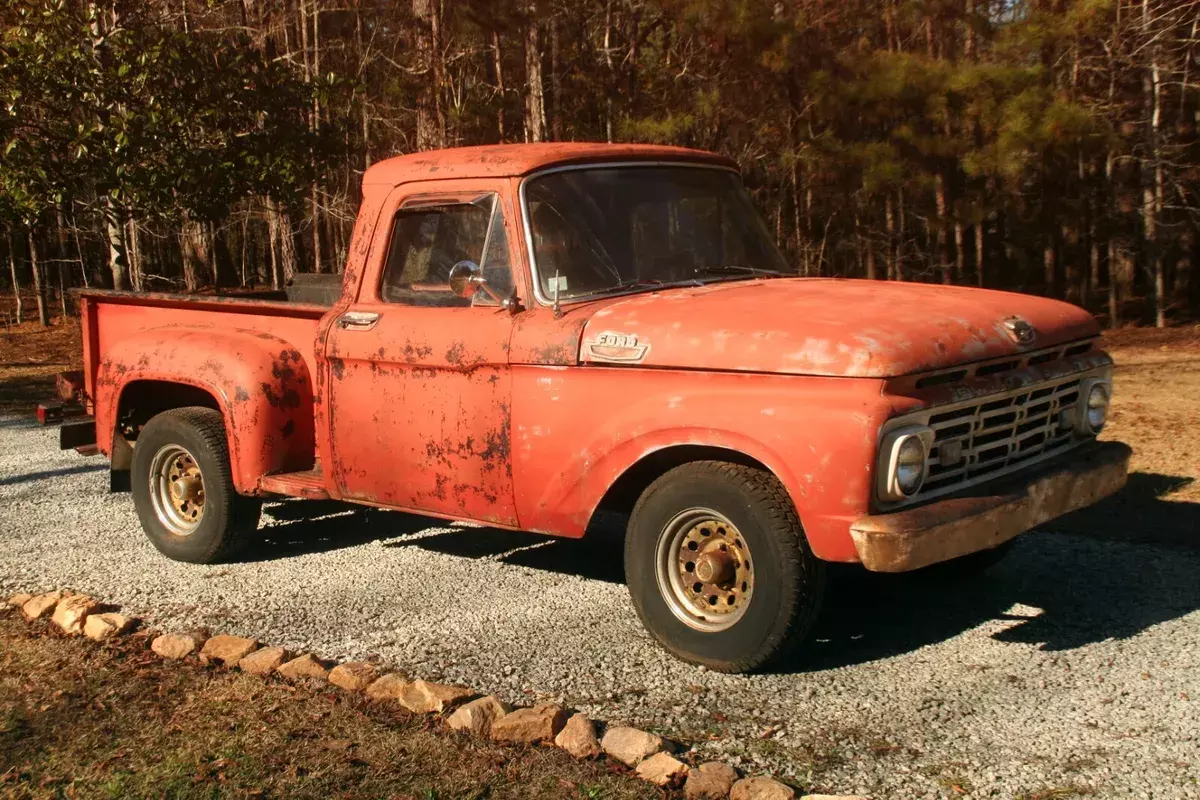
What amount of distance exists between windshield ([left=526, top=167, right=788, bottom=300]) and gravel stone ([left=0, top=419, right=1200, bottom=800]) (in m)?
1.51

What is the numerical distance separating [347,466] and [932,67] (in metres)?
14.4

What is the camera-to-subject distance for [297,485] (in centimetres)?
572

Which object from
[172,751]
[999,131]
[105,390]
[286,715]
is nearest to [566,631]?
[286,715]

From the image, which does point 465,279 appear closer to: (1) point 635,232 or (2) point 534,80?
(1) point 635,232

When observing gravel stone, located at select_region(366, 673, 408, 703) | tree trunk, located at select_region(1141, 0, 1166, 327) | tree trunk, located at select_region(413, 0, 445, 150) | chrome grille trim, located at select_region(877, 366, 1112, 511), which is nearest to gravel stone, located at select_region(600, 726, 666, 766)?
gravel stone, located at select_region(366, 673, 408, 703)

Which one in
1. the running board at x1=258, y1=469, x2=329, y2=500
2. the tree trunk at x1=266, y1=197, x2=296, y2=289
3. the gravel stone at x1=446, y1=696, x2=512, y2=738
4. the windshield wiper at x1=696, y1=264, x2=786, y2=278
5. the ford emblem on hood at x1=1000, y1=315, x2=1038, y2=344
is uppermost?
the tree trunk at x1=266, y1=197, x2=296, y2=289

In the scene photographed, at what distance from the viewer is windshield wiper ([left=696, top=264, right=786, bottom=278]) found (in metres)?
5.41

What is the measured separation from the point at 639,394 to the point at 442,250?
1.45 metres

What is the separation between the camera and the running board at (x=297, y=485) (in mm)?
5691

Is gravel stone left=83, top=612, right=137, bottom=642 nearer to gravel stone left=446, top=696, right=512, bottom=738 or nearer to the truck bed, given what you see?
the truck bed

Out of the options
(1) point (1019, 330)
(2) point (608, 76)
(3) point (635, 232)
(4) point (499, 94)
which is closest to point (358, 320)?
(3) point (635, 232)

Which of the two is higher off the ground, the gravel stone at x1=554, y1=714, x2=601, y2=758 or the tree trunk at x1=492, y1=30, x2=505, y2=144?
the tree trunk at x1=492, y1=30, x2=505, y2=144

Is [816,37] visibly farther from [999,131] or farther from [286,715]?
[286,715]

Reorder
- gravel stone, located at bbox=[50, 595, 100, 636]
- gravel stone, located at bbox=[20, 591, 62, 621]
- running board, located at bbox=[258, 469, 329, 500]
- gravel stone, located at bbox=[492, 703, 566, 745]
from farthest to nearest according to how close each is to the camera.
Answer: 1. running board, located at bbox=[258, 469, 329, 500]
2. gravel stone, located at bbox=[20, 591, 62, 621]
3. gravel stone, located at bbox=[50, 595, 100, 636]
4. gravel stone, located at bbox=[492, 703, 566, 745]
